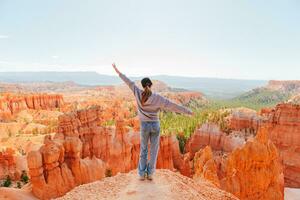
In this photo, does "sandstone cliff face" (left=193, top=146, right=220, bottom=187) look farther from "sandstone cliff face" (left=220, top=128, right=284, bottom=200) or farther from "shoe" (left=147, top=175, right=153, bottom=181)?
"shoe" (left=147, top=175, right=153, bottom=181)

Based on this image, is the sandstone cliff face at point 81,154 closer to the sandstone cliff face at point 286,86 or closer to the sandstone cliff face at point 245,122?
the sandstone cliff face at point 245,122

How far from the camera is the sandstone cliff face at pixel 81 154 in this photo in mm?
17594

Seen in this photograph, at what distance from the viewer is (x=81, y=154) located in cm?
2398

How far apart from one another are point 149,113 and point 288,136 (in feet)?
103

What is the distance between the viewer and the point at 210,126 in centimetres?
4069

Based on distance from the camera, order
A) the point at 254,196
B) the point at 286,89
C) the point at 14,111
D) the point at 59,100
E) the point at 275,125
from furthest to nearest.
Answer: the point at 286,89 → the point at 59,100 → the point at 14,111 → the point at 275,125 → the point at 254,196

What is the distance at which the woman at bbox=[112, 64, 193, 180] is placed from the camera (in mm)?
6551

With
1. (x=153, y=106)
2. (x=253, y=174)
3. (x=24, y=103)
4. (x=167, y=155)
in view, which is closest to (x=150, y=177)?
(x=153, y=106)

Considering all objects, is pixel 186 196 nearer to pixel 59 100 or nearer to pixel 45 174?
pixel 45 174

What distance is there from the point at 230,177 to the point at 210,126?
927 inches

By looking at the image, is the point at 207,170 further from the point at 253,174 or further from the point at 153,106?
the point at 153,106

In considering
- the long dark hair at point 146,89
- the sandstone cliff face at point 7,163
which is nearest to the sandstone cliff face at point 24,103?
the sandstone cliff face at point 7,163

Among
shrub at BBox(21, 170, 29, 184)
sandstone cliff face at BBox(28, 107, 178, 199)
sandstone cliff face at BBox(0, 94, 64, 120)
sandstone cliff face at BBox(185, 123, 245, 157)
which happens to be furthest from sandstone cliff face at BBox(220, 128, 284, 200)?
sandstone cliff face at BBox(0, 94, 64, 120)

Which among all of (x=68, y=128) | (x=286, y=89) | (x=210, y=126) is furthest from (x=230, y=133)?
(x=286, y=89)
